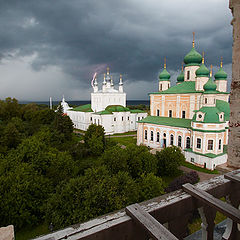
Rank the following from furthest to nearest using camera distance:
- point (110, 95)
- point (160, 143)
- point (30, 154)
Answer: point (110, 95) < point (160, 143) < point (30, 154)

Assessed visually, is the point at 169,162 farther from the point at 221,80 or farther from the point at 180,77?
the point at 180,77

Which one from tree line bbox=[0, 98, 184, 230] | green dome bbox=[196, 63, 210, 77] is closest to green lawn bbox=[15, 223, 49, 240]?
tree line bbox=[0, 98, 184, 230]

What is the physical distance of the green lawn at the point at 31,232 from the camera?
38.2 ft

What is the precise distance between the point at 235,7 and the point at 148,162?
1494cm

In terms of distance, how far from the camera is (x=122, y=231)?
184 cm

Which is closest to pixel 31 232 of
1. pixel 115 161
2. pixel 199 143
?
pixel 115 161

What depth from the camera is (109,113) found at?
1618 inches

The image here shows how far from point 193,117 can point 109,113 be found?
2125cm

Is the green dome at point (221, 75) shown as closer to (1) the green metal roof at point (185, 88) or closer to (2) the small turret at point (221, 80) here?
(2) the small turret at point (221, 80)

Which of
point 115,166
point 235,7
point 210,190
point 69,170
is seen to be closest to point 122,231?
point 210,190

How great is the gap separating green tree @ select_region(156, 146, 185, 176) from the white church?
22534 millimetres

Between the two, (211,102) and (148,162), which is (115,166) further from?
(211,102)

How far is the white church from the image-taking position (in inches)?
1629

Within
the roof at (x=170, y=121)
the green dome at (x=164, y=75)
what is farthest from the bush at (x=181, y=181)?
the green dome at (x=164, y=75)
